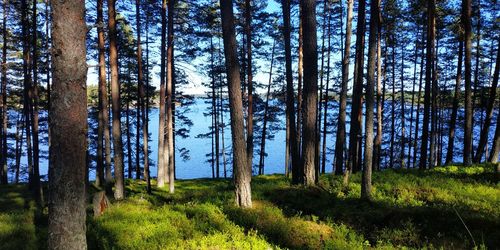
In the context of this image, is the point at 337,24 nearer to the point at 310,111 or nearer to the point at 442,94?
the point at 442,94

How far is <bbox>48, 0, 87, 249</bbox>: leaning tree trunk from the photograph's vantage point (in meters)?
3.83

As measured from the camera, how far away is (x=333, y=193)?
1063 centimetres

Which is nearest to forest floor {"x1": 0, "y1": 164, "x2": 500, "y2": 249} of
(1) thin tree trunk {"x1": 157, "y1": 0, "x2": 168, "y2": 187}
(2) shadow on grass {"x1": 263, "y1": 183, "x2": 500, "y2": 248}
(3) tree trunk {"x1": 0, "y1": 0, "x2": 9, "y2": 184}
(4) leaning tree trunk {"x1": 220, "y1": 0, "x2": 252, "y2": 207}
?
(2) shadow on grass {"x1": 263, "y1": 183, "x2": 500, "y2": 248}

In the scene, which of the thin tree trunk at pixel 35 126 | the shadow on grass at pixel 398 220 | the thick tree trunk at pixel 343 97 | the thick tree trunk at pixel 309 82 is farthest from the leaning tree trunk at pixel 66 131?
the thin tree trunk at pixel 35 126

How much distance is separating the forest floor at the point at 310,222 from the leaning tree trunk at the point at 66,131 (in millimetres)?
2497

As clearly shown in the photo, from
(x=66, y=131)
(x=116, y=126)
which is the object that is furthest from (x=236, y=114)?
(x=116, y=126)

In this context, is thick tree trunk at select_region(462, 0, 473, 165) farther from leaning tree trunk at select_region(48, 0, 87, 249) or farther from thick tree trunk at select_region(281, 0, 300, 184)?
leaning tree trunk at select_region(48, 0, 87, 249)

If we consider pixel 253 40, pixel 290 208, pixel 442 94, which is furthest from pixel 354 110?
pixel 442 94

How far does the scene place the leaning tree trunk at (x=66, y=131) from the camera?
3.83 m

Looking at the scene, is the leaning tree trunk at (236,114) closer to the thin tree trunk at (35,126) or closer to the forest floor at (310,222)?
the forest floor at (310,222)

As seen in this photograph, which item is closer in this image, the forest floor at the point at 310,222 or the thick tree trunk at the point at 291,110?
the forest floor at the point at 310,222

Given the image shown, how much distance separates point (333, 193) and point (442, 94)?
30.3 m

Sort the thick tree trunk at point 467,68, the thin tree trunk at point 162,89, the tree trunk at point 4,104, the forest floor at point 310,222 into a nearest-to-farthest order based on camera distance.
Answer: the forest floor at point 310,222, the thick tree trunk at point 467,68, the thin tree trunk at point 162,89, the tree trunk at point 4,104

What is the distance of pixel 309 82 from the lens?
10.6m
